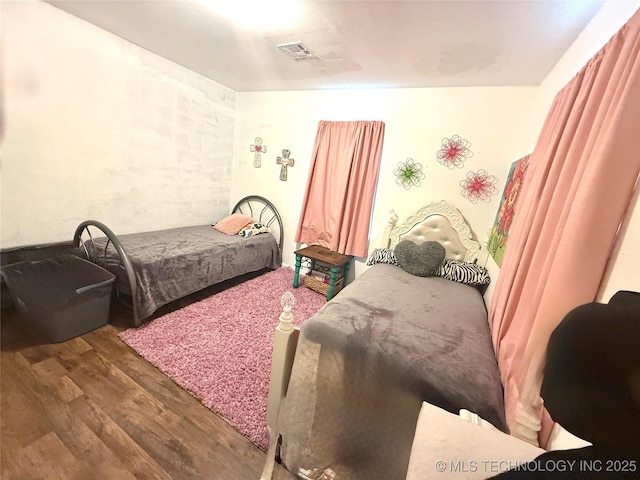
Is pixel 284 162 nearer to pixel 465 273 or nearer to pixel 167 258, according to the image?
pixel 167 258

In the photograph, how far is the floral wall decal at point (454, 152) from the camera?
249cm

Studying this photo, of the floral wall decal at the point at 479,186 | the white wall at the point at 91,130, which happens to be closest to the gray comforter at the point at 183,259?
the white wall at the point at 91,130

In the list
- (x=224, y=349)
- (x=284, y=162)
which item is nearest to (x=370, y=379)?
(x=224, y=349)

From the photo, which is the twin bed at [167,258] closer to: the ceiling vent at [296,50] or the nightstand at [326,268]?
the nightstand at [326,268]

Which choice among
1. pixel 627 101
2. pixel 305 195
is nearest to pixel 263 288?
pixel 305 195

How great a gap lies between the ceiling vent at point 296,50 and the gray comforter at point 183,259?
191cm

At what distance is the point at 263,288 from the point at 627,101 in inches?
112

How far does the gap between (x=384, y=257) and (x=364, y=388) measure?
159 cm

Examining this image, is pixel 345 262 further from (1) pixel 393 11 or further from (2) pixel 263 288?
(1) pixel 393 11

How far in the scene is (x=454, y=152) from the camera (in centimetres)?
253

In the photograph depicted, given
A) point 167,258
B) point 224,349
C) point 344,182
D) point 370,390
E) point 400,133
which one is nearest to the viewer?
point 370,390

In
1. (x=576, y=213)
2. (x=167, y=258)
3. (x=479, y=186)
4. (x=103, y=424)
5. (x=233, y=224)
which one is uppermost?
(x=479, y=186)

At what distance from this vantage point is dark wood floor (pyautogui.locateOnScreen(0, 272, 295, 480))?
43.8 inches

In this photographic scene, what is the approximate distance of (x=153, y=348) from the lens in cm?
180
